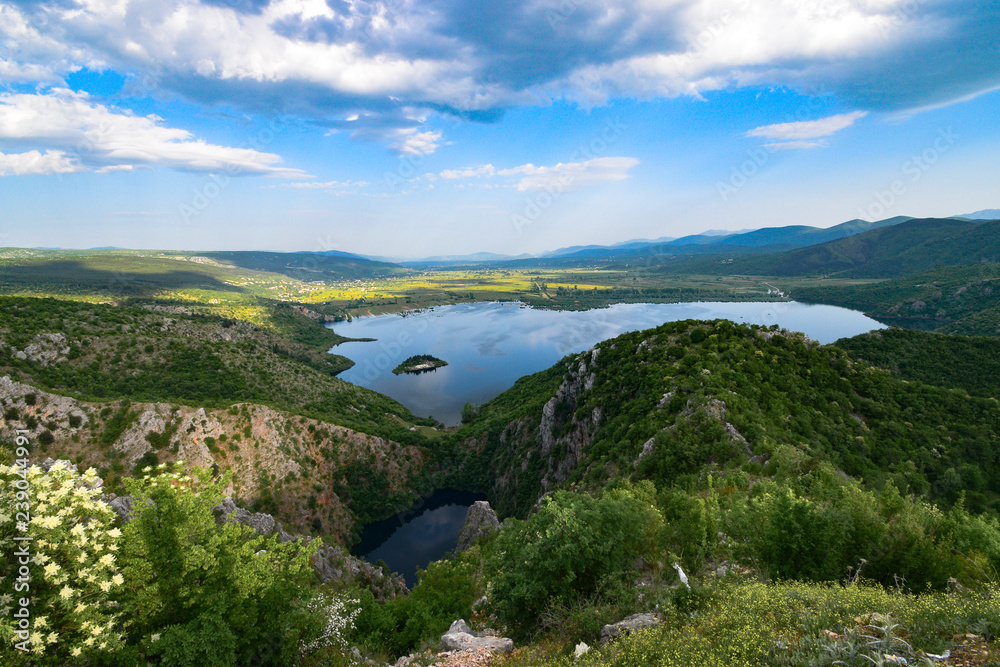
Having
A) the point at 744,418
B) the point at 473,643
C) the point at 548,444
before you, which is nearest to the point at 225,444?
the point at 548,444

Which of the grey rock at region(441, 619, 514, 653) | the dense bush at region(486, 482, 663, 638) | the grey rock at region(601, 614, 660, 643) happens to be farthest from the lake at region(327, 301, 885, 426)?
the grey rock at region(601, 614, 660, 643)

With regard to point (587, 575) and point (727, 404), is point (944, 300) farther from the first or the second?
point (587, 575)

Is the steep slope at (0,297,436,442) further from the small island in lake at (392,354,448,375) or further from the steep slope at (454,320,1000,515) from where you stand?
the small island in lake at (392,354,448,375)

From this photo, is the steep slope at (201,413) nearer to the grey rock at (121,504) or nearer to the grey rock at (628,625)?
the grey rock at (121,504)

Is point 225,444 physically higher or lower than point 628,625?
lower

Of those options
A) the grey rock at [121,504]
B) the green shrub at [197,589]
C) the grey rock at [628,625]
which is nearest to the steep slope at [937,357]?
the grey rock at [628,625]

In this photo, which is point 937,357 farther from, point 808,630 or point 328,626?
point 328,626

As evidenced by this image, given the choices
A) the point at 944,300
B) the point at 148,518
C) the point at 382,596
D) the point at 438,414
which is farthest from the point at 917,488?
the point at 944,300
